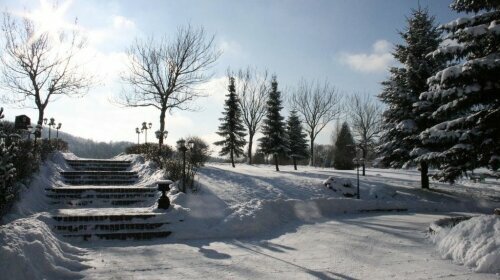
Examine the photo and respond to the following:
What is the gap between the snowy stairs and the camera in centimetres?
809

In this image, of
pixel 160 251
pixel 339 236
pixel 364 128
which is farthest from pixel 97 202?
pixel 364 128

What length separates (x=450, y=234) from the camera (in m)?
7.04

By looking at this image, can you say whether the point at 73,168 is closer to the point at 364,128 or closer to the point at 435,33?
the point at 435,33

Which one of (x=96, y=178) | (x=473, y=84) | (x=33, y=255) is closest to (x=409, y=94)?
(x=473, y=84)

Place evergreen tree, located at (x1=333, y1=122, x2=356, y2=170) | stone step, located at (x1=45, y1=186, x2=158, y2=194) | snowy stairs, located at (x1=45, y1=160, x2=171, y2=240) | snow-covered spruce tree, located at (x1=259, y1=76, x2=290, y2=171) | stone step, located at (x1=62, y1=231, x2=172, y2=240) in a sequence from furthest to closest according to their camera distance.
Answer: evergreen tree, located at (x1=333, y1=122, x2=356, y2=170), snow-covered spruce tree, located at (x1=259, y1=76, x2=290, y2=171), stone step, located at (x1=45, y1=186, x2=158, y2=194), snowy stairs, located at (x1=45, y1=160, x2=171, y2=240), stone step, located at (x1=62, y1=231, x2=172, y2=240)

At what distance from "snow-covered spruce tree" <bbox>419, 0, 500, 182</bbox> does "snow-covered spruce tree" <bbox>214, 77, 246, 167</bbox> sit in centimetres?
2352

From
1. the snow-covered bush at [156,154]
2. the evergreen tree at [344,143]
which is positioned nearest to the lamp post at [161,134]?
the snow-covered bush at [156,154]

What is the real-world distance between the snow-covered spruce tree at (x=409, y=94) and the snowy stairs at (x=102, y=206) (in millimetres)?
11818

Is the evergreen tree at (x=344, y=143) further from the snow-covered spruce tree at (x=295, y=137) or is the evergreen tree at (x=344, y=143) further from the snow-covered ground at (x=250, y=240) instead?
the snow-covered ground at (x=250, y=240)

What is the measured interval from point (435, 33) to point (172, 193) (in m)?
15.0

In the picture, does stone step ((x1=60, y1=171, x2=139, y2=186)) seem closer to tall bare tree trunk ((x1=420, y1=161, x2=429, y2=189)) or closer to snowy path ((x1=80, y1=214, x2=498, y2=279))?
snowy path ((x1=80, y1=214, x2=498, y2=279))

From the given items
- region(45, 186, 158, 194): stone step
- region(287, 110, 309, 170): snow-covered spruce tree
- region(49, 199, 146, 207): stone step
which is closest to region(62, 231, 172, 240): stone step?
region(49, 199, 146, 207): stone step

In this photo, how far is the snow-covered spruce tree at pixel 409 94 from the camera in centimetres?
1720

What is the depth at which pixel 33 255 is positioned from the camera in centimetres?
550
